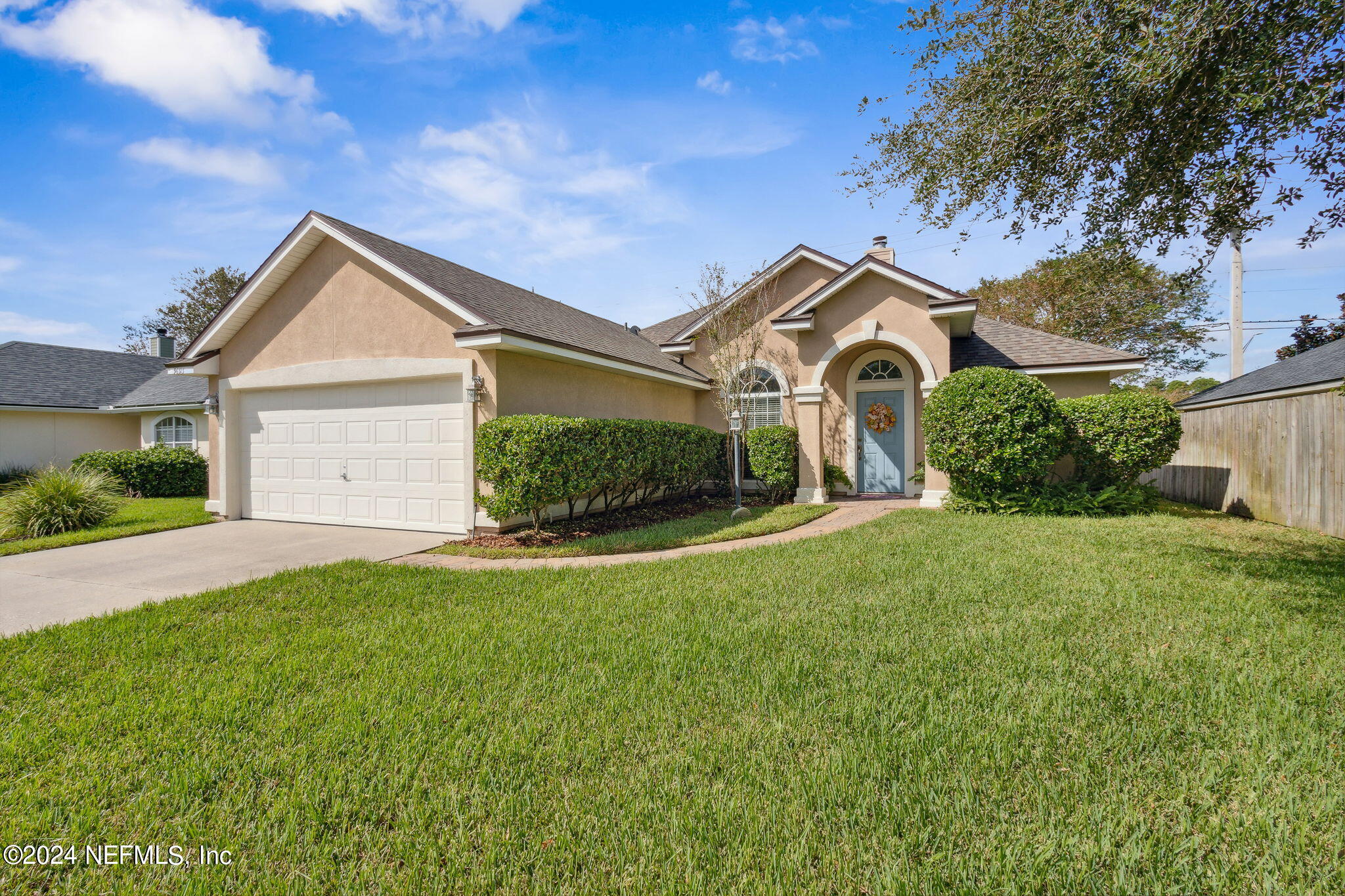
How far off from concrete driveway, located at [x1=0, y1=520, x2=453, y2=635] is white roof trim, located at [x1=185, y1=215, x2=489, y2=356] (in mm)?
3754

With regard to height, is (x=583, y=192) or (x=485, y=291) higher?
(x=583, y=192)

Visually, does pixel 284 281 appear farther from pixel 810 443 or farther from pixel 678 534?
pixel 810 443

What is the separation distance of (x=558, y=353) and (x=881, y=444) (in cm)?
858

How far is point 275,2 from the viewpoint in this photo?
28.6ft

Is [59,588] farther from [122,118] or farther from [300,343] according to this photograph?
[122,118]

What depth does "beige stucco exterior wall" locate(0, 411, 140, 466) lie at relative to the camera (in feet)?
61.9

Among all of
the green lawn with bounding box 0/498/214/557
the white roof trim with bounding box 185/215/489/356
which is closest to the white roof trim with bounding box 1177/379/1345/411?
the white roof trim with bounding box 185/215/489/356

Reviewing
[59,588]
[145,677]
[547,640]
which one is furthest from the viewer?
[59,588]

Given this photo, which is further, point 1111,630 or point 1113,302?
point 1113,302

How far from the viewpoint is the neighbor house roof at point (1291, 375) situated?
9.38 meters

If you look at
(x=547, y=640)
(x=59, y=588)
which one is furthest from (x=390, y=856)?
(x=59, y=588)

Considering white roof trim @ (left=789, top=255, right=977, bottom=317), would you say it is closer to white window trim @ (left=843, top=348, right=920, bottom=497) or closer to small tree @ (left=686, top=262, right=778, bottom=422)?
small tree @ (left=686, top=262, right=778, bottom=422)

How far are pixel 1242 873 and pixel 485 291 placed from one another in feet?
41.5

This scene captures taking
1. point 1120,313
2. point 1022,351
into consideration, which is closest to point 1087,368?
point 1022,351
